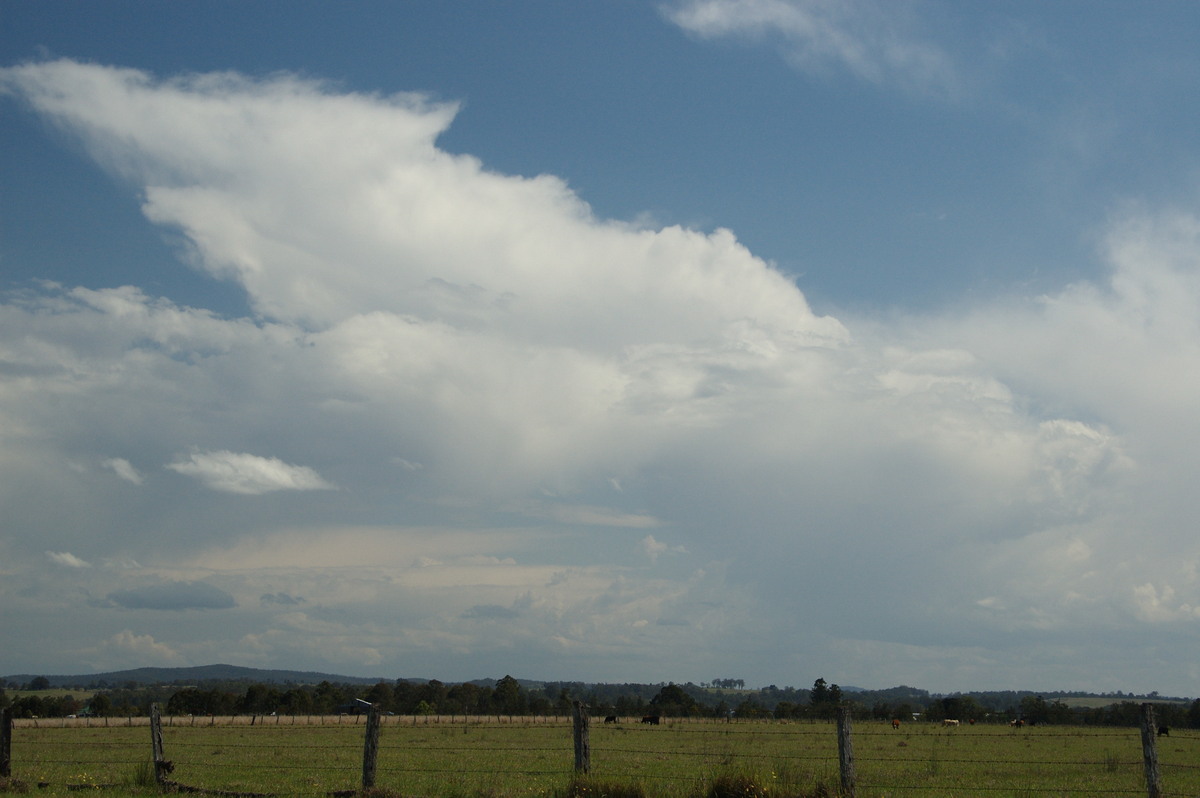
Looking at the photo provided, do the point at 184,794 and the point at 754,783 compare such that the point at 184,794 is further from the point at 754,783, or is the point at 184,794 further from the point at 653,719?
the point at 653,719

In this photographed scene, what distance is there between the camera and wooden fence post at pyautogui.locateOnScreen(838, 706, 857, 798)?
16203 mm

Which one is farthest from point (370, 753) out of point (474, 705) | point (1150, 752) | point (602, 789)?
point (474, 705)

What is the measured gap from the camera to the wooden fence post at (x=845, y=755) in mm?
16203

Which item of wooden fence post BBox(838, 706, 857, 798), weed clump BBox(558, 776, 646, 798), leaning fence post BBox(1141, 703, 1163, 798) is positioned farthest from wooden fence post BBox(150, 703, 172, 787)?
leaning fence post BBox(1141, 703, 1163, 798)

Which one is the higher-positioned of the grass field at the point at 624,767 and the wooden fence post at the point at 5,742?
the wooden fence post at the point at 5,742

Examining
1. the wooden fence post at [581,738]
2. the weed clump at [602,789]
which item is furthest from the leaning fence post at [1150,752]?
the wooden fence post at [581,738]

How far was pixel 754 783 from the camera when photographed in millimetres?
16688

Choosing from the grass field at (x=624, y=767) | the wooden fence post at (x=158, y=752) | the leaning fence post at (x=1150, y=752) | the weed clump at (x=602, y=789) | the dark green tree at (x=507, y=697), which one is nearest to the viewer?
the leaning fence post at (x=1150, y=752)

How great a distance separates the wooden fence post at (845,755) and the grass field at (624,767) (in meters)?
0.36

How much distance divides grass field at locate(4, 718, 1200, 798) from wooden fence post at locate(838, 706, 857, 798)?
1.17 feet

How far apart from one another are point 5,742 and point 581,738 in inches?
509

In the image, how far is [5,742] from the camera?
2042 cm

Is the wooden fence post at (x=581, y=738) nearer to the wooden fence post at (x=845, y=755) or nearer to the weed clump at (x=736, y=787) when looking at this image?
the weed clump at (x=736, y=787)

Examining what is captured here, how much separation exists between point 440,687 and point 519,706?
28887mm
